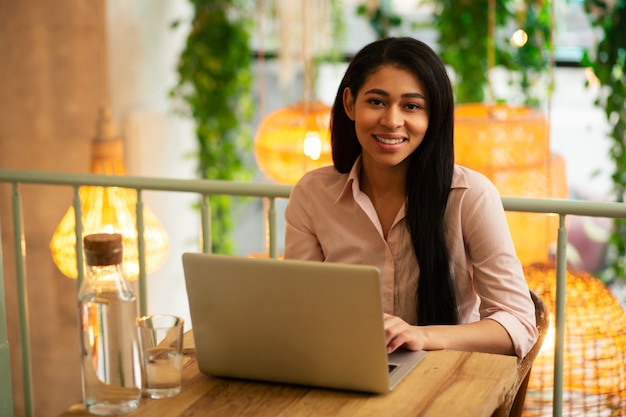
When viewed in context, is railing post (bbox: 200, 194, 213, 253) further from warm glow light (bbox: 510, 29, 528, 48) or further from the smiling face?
warm glow light (bbox: 510, 29, 528, 48)

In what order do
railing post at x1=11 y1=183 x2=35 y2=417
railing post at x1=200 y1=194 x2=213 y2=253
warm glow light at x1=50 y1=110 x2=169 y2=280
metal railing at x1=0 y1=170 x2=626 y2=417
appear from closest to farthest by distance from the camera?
1. metal railing at x1=0 y1=170 x2=626 y2=417
2. railing post at x1=200 y1=194 x2=213 y2=253
3. railing post at x1=11 y1=183 x2=35 y2=417
4. warm glow light at x1=50 y1=110 x2=169 y2=280

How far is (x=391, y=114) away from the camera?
2.00 metres

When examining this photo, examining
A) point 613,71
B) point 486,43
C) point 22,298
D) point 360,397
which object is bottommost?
point 22,298

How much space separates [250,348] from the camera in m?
1.58

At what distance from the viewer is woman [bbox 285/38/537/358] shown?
1990mm

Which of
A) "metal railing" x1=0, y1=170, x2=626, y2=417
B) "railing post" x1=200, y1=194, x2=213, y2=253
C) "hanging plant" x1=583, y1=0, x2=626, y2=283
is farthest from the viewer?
"hanging plant" x1=583, y1=0, x2=626, y2=283

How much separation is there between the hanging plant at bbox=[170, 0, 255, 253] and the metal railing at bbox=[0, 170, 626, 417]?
7.93 feet

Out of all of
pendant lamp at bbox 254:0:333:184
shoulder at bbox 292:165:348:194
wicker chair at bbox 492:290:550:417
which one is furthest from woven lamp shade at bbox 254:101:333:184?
wicker chair at bbox 492:290:550:417

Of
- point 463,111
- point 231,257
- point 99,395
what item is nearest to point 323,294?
point 231,257

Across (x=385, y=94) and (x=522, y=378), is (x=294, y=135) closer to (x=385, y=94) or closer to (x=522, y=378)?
(x=385, y=94)

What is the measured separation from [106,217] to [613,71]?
236cm

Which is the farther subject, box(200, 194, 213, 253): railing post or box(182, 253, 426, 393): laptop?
box(200, 194, 213, 253): railing post

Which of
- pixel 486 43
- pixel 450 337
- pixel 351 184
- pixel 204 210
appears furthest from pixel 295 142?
pixel 450 337

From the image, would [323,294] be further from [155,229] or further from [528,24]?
[528,24]
